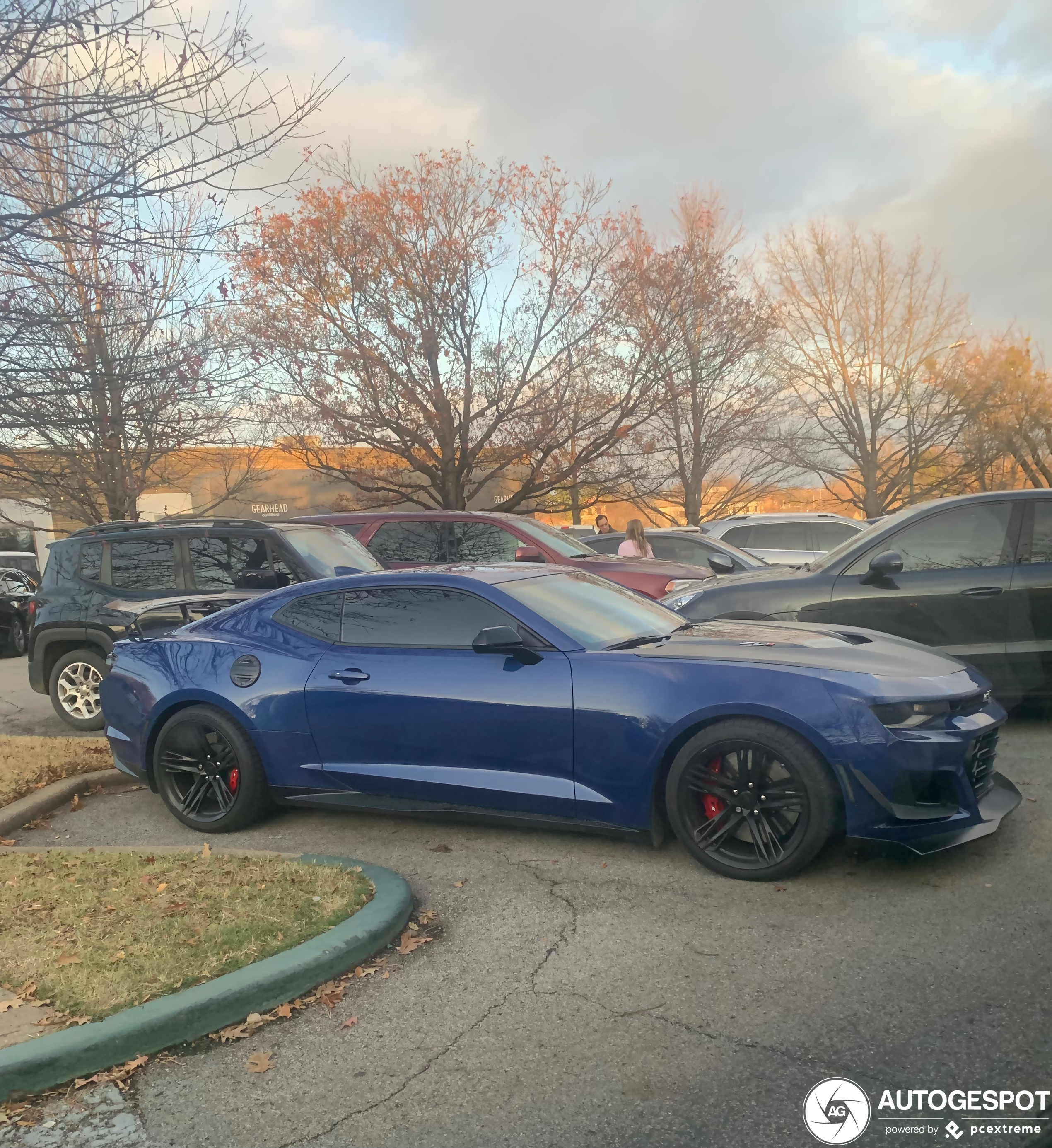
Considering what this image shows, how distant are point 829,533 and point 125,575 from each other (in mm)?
11892

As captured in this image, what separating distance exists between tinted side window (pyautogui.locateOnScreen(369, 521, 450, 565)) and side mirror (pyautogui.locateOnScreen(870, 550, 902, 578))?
204 inches

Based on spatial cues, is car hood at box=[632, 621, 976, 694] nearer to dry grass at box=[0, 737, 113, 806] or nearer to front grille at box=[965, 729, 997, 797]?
front grille at box=[965, 729, 997, 797]

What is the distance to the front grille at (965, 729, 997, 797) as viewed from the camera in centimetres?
453

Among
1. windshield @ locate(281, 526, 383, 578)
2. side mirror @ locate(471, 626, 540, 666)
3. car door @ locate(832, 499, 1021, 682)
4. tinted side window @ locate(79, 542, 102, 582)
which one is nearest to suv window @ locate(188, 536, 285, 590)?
windshield @ locate(281, 526, 383, 578)

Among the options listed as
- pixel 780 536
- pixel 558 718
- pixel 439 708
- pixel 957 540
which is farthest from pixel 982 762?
pixel 780 536

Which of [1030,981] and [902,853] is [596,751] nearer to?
[902,853]

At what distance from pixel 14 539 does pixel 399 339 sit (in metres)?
14.6

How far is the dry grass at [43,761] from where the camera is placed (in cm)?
648

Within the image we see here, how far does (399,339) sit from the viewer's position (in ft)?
70.8

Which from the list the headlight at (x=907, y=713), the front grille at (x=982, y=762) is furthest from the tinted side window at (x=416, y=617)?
the front grille at (x=982, y=762)

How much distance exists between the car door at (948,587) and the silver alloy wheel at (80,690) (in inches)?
251

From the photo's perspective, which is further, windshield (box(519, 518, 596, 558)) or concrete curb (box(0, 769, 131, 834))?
windshield (box(519, 518, 596, 558))

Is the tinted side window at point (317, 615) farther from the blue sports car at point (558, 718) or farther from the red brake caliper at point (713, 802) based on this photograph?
the red brake caliper at point (713, 802)

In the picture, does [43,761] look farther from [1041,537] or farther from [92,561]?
[1041,537]
